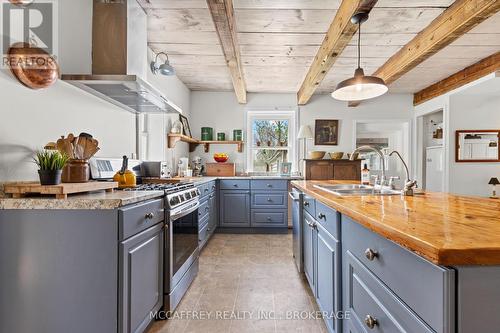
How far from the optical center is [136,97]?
226 centimetres

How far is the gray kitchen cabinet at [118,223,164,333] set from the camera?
1362 mm

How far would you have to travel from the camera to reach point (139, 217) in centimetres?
153

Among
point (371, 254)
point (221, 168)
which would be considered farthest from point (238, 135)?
point (371, 254)

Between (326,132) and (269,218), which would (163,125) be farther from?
(326,132)

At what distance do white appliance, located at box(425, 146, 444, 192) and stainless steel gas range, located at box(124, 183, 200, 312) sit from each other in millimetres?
4125

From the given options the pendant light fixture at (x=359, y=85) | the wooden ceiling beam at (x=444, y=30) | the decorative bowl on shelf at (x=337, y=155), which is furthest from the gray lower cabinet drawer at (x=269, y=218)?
the wooden ceiling beam at (x=444, y=30)

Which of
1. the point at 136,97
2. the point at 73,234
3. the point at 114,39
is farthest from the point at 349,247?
the point at 114,39

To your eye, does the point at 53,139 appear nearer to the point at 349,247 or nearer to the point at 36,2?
the point at 36,2

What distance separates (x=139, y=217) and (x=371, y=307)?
47.5 inches

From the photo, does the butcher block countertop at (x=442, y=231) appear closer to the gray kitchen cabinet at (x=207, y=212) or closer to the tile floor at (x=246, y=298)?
the tile floor at (x=246, y=298)

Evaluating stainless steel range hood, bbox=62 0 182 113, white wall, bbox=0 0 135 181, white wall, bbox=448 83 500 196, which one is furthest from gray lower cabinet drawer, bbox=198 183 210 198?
white wall, bbox=448 83 500 196

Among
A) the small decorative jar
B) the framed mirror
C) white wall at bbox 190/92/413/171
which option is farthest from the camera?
white wall at bbox 190/92/413/171

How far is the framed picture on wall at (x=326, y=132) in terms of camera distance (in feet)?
16.5

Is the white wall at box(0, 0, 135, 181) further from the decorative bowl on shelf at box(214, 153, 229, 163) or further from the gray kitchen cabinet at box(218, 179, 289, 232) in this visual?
the decorative bowl on shelf at box(214, 153, 229, 163)
